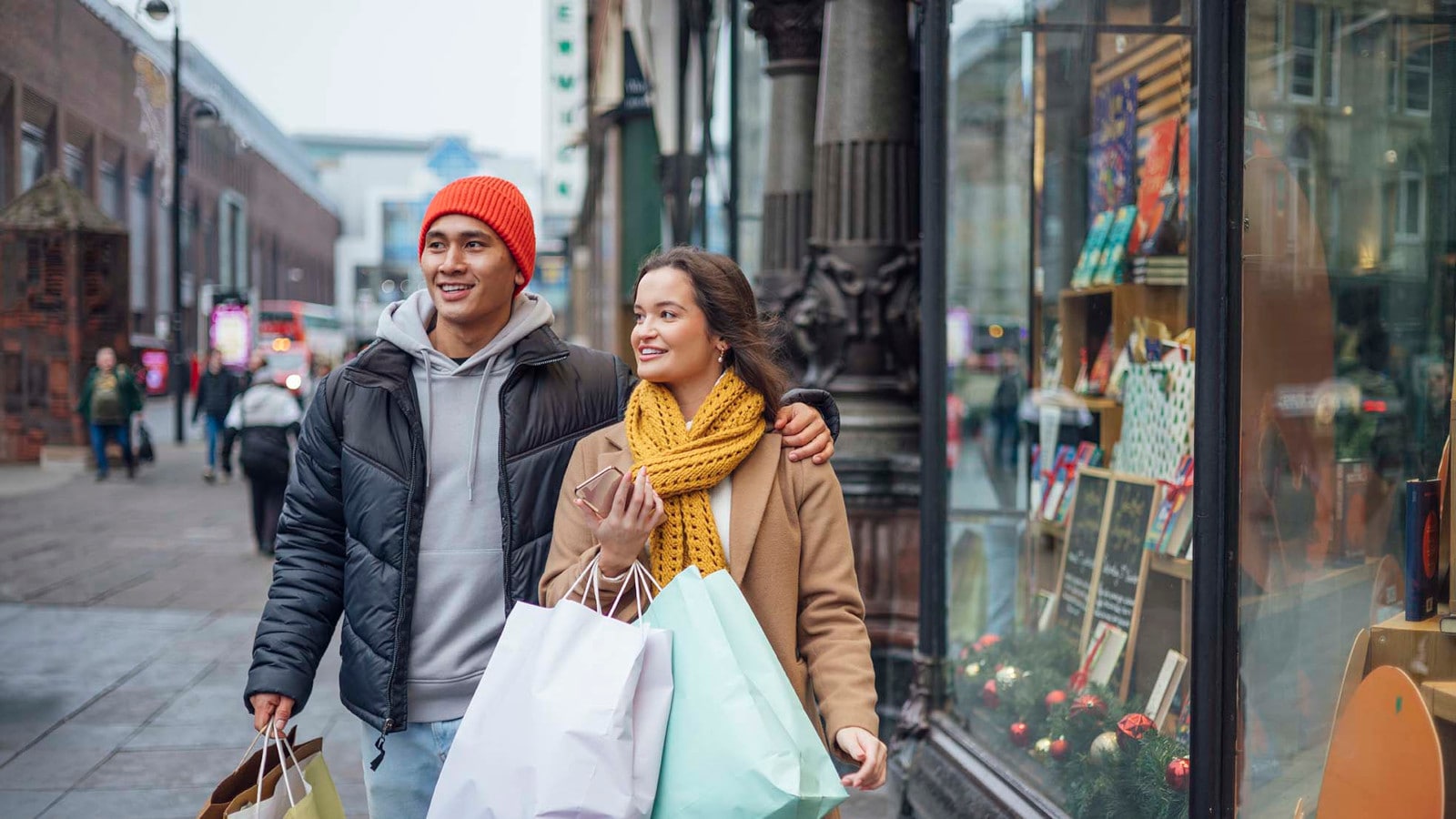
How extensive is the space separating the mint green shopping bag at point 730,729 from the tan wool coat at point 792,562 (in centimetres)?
24

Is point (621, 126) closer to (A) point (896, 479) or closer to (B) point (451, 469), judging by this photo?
(A) point (896, 479)

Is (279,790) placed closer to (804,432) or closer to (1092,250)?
(804,432)

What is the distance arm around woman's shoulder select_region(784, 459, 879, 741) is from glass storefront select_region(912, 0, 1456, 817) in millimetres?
991

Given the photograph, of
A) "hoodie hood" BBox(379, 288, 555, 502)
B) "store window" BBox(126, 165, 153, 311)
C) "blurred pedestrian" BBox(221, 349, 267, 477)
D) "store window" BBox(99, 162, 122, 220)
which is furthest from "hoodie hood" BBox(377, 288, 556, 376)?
"blurred pedestrian" BBox(221, 349, 267, 477)

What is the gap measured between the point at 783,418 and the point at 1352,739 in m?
1.58

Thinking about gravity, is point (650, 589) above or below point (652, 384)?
below

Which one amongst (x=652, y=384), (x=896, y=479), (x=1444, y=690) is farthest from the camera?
(x=896, y=479)

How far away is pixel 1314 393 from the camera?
3535mm

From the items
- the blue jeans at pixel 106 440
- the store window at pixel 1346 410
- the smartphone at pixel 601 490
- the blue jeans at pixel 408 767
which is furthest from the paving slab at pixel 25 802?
the blue jeans at pixel 106 440

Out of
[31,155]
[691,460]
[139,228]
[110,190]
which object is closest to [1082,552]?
[691,460]

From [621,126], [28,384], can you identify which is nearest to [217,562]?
[28,384]

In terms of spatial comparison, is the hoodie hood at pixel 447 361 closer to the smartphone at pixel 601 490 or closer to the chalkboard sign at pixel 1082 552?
the smartphone at pixel 601 490

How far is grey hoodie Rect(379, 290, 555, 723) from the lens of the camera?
266 cm

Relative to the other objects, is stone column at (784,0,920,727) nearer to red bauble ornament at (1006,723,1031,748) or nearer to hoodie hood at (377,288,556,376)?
red bauble ornament at (1006,723,1031,748)
